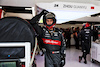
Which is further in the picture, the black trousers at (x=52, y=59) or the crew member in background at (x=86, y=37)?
the crew member in background at (x=86, y=37)

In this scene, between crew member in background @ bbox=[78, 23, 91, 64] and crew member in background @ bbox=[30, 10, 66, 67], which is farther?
crew member in background @ bbox=[78, 23, 91, 64]

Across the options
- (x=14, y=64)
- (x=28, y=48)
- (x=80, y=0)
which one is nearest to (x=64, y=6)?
(x=80, y=0)

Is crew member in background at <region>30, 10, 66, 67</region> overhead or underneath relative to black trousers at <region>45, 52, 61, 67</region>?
overhead

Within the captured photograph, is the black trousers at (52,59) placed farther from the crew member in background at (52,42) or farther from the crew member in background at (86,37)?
the crew member in background at (86,37)

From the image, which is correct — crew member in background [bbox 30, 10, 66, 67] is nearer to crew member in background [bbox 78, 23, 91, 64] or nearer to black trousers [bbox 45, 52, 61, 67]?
black trousers [bbox 45, 52, 61, 67]

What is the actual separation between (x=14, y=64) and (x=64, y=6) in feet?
6.51

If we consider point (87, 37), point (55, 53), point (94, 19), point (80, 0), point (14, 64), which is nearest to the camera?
point (14, 64)

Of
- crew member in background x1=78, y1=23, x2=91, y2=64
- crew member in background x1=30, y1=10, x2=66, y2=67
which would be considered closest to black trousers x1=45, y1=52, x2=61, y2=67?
crew member in background x1=30, y1=10, x2=66, y2=67

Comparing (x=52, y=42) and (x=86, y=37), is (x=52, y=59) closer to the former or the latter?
(x=52, y=42)

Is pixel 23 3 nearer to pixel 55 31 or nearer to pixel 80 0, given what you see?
pixel 55 31

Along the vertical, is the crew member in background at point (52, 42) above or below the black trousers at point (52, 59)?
above

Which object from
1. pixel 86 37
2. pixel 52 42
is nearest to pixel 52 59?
pixel 52 42

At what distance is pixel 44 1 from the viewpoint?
260 cm

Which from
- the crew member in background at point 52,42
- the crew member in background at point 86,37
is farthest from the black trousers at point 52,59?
the crew member in background at point 86,37
